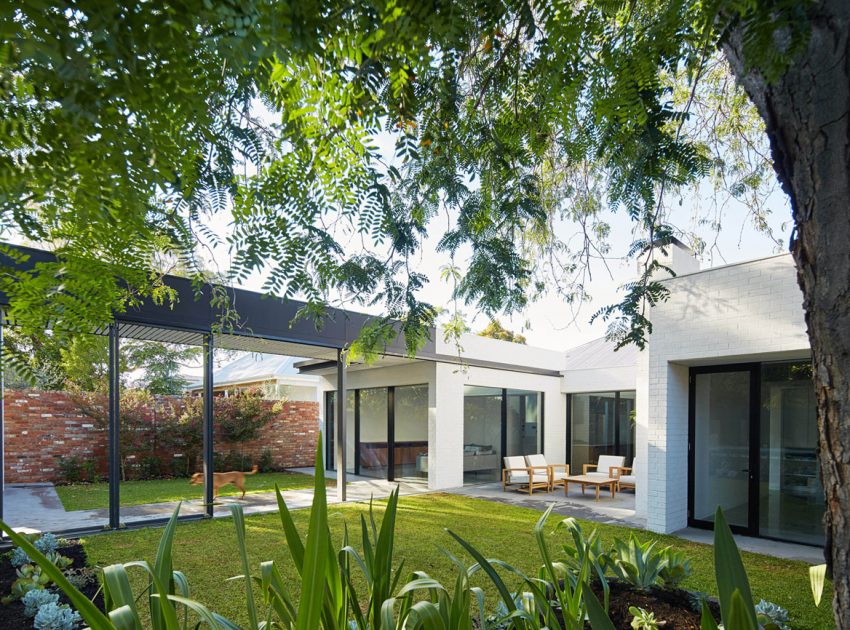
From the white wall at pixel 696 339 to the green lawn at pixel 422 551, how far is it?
0.82 m

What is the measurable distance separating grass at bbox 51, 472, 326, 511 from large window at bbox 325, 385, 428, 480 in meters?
1.25

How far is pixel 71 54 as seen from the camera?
496 millimetres

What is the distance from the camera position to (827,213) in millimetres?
1369

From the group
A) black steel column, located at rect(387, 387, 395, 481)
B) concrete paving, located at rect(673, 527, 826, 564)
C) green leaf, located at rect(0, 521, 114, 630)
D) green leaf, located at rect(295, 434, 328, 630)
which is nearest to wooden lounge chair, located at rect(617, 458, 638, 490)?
concrete paving, located at rect(673, 527, 826, 564)

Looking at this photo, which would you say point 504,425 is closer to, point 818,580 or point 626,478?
point 626,478

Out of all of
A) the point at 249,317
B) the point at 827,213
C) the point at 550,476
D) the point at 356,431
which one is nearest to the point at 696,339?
the point at 550,476

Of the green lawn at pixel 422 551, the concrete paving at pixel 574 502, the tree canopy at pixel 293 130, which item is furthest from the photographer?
the concrete paving at pixel 574 502

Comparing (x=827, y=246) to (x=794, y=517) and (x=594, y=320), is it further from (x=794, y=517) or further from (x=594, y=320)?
(x=794, y=517)

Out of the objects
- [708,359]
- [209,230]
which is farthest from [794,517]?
[209,230]

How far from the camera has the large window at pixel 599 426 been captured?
44.7 ft

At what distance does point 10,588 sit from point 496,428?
10.6 m

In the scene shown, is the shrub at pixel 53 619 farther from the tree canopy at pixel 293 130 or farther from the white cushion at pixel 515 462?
the white cushion at pixel 515 462

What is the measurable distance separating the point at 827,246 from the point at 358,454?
1441 centimetres

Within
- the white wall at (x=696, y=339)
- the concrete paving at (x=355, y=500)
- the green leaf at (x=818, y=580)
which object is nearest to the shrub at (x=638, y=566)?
the green leaf at (x=818, y=580)
